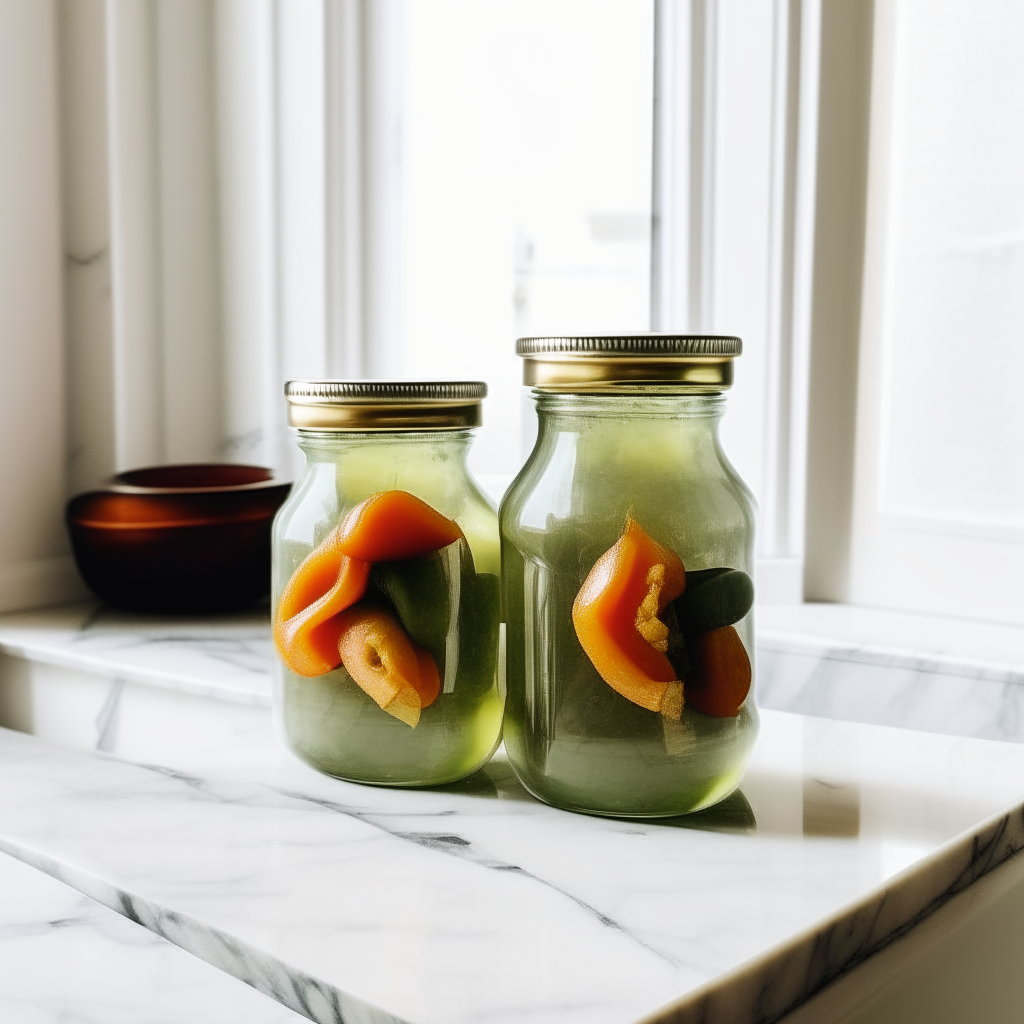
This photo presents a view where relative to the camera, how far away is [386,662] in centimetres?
59

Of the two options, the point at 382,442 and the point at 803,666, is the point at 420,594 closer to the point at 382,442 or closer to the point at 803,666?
the point at 382,442

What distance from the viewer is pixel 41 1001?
1.48ft

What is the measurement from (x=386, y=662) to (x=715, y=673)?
0.16 m

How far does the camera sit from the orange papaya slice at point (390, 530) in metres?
0.59

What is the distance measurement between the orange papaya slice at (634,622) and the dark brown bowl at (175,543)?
59 centimetres

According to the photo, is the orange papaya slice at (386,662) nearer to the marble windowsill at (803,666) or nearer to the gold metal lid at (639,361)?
the gold metal lid at (639,361)

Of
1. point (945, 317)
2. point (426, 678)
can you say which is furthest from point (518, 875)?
point (945, 317)

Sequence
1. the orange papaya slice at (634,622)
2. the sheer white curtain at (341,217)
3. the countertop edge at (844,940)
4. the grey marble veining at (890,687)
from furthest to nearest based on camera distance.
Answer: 1. the sheer white curtain at (341,217)
2. the grey marble veining at (890,687)
3. the orange papaya slice at (634,622)
4. the countertop edge at (844,940)

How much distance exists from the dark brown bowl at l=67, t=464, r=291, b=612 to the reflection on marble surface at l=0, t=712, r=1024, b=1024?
0.35m

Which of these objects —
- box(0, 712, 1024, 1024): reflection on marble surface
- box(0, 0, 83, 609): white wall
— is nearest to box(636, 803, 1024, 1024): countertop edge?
box(0, 712, 1024, 1024): reflection on marble surface

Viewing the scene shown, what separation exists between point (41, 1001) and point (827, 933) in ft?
1.03

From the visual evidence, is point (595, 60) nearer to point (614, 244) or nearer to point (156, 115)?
point (614, 244)

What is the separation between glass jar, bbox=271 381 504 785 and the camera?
1.96 feet

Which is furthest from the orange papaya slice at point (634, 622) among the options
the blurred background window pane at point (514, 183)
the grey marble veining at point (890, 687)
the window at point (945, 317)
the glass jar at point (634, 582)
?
the blurred background window pane at point (514, 183)
